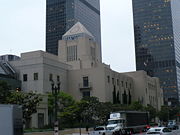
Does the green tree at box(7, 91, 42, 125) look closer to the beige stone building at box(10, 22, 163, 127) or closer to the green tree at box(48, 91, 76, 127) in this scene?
the beige stone building at box(10, 22, 163, 127)

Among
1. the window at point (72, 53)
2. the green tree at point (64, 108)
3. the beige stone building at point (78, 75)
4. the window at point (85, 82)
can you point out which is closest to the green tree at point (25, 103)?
the beige stone building at point (78, 75)

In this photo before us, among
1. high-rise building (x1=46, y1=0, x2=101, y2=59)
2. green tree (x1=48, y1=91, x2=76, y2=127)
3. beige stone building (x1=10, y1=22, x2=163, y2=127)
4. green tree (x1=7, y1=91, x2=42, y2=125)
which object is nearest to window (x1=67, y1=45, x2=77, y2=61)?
beige stone building (x1=10, y1=22, x2=163, y2=127)

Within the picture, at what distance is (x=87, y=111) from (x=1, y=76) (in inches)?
1011

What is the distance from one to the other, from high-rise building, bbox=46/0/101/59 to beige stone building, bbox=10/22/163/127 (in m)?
66.1

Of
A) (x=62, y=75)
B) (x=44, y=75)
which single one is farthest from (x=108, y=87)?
(x=44, y=75)

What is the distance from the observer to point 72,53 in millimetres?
100625

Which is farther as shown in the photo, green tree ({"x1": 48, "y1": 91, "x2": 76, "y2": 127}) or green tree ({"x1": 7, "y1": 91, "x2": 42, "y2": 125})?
green tree ({"x1": 48, "y1": 91, "x2": 76, "y2": 127})

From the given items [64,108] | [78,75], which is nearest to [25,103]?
[64,108]

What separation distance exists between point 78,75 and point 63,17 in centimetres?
10187

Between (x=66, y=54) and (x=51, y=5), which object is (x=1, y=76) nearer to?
(x=66, y=54)

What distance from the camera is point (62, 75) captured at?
81.8 m

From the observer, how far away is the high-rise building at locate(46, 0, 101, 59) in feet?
579

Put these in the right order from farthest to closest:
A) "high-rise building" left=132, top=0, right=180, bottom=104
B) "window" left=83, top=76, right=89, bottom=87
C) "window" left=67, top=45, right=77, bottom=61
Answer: "high-rise building" left=132, top=0, right=180, bottom=104 < "window" left=67, top=45, right=77, bottom=61 < "window" left=83, top=76, right=89, bottom=87

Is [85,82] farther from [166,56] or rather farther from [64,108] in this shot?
[166,56]
